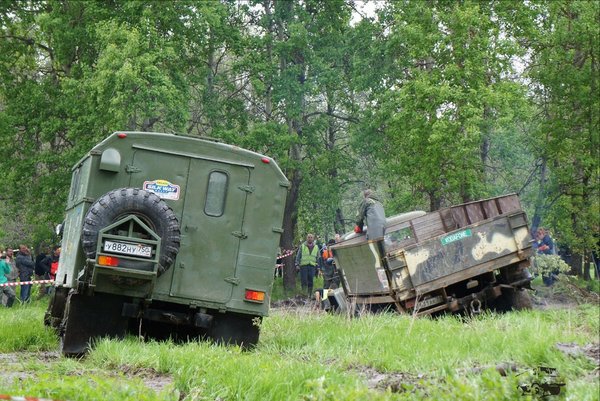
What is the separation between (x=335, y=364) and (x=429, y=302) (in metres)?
6.06

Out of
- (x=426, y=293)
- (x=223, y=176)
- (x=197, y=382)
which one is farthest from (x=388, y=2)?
(x=197, y=382)

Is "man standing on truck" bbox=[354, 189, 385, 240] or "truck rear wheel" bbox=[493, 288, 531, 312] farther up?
"man standing on truck" bbox=[354, 189, 385, 240]

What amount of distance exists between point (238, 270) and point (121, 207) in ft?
6.27

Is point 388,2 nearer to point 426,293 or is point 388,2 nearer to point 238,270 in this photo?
point 426,293

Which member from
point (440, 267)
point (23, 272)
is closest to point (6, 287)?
point (23, 272)

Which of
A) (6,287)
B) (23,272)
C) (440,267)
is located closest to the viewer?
(440,267)

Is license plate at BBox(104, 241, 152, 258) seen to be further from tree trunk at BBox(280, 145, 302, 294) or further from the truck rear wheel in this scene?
tree trunk at BBox(280, 145, 302, 294)

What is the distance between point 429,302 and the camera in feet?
50.7

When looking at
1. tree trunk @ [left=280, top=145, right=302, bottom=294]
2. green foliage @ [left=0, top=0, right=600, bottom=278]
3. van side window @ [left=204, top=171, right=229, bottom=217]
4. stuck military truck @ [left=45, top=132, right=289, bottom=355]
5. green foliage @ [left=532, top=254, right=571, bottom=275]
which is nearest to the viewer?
stuck military truck @ [left=45, top=132, right=289, bottom=355]

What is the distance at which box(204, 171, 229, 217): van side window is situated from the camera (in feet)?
40.7

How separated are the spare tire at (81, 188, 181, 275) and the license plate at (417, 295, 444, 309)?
196 inches

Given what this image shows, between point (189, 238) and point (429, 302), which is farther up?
point (189, 238)

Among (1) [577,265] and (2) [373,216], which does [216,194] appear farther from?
(1) [577,265]

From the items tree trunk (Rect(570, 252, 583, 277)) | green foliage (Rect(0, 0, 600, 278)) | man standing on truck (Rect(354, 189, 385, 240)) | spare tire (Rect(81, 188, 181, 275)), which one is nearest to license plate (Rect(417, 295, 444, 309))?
man standing on truck (Rect(354, 189, 385, 240))
